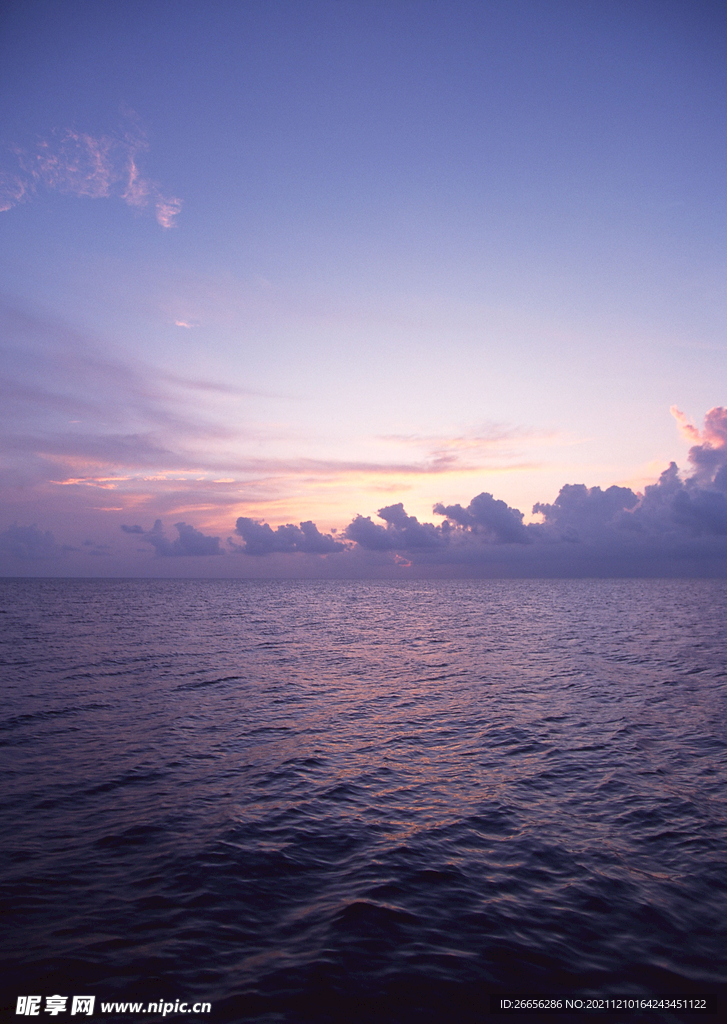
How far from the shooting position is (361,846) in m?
13.3

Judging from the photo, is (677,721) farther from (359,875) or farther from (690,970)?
(359,875)

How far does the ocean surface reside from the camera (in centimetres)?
883

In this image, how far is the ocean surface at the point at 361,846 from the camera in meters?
8.83

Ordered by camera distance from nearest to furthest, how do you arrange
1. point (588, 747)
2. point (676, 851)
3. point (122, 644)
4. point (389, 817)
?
point (676, 851)
point (389, 817)
point (588, 747)
point (122, 644)

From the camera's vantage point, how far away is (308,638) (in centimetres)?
5859

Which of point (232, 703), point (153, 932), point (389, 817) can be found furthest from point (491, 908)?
point (232, 703)

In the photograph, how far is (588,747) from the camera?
2095 centimetres

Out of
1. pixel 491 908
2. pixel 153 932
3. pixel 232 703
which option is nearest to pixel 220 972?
pixel 153 932

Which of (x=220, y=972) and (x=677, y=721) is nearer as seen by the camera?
(x=220, y=972)

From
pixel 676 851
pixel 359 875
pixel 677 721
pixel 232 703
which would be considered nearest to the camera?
pixel 359 875

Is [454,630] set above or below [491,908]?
below

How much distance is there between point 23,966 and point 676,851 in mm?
14452

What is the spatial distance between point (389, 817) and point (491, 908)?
15.4ft

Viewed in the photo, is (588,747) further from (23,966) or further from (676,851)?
(23,966)
